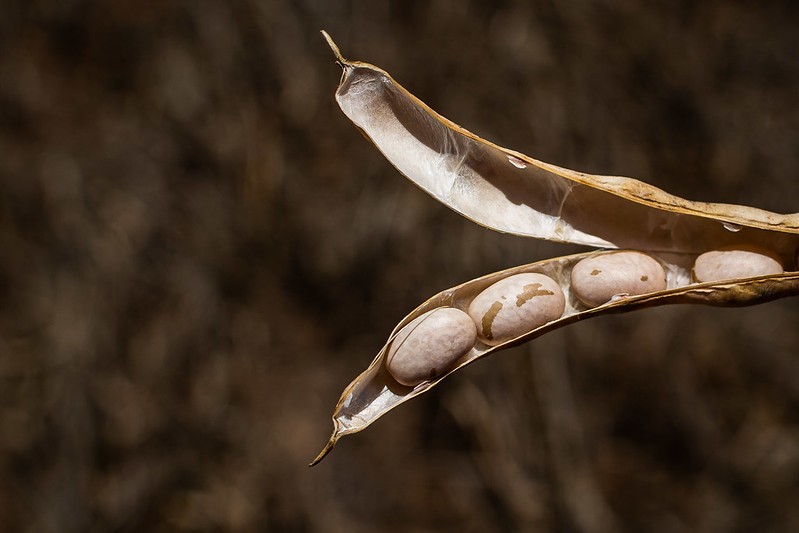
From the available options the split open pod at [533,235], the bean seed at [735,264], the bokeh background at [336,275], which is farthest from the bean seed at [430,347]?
the bokeh background at [336,275]

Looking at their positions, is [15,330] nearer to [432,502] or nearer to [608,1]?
[432,502]

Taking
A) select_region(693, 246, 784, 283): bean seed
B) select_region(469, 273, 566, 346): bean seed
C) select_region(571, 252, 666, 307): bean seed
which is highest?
select_region(469, 273, 566, 346): bean seed

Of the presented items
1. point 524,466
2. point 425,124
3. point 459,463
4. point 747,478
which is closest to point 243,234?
point 459,463

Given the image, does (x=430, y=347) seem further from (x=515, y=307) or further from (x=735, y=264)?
(x=735, y=264)

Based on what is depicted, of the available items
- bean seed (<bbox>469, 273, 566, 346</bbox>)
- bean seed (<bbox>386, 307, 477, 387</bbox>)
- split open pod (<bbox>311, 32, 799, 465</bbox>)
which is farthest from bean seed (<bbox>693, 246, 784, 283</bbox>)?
bean seed (<bbox>386, 307, 477, 387</bbox>)

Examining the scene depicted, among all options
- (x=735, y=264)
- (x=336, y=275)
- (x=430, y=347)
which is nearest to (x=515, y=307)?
(x=430, y=347)

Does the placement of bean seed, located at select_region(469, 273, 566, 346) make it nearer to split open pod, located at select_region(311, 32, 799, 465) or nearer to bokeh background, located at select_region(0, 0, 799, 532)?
split open pod, located at select_region(311, 32, 799, 465)
